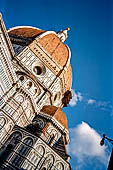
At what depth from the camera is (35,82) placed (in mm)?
21141

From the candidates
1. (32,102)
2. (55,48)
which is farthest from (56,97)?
(55,48)

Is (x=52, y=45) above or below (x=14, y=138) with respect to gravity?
above

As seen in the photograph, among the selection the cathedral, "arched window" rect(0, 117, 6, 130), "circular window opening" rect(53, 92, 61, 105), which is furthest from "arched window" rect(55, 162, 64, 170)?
"circular window opening" rect(53, 92, 61, 105)

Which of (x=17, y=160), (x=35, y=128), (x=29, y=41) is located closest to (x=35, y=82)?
(x=35, y=128)

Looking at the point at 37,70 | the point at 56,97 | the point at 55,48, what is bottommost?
the point at 56,97

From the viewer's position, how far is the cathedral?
47.6ft

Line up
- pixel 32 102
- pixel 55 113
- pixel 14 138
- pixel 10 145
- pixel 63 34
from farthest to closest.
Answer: pixel 63 34
pixel 55 113
pixel 32 102
pixel 14 138
pixel 10 145

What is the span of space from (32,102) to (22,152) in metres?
5.76

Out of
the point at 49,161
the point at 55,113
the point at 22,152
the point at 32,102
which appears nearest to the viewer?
the point at 22,152

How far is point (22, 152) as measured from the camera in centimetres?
1459

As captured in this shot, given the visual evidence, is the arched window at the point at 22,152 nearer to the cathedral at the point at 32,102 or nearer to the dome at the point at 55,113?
the cathedral at the point at 32,102

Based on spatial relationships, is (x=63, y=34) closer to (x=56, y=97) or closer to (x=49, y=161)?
(x=56, y=97)

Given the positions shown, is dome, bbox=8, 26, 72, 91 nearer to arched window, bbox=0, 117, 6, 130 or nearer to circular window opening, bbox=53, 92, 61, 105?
circular window opening, bbox=53, 92, 61, 105

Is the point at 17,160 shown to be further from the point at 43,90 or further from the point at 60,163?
the point at 43,90
